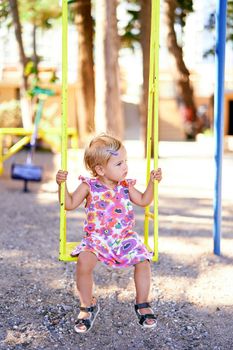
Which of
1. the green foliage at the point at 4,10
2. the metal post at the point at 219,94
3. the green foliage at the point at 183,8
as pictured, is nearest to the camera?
the metal post at the point at 219,94

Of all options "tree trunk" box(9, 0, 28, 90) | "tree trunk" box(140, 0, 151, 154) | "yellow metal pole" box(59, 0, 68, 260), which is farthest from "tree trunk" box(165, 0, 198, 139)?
"yellow metal pole" box(59, 0, 68, 260)

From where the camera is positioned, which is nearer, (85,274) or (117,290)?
(85,274)

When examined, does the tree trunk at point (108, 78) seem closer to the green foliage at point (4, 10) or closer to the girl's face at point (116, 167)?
the green foliage at point (4, 10)

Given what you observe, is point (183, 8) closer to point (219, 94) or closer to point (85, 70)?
point (85, 70)

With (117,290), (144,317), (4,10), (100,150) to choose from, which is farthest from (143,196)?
(4,10)

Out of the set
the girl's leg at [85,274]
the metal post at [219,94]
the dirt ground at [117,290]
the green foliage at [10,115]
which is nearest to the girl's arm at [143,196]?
the girl's leg at [85,274]

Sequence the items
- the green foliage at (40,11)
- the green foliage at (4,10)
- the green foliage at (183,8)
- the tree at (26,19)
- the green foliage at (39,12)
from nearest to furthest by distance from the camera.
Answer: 1. the green foliage at (4,10)
2. the tree at (26,19)
3. the green foliage at (183,8)
4. the green foliage at (39,12)
5. the green foliage at (40,11)

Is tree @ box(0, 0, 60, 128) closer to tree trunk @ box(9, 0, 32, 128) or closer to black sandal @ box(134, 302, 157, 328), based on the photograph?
tree trunk @ box(9, 0, 32, 128)

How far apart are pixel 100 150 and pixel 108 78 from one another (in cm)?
649

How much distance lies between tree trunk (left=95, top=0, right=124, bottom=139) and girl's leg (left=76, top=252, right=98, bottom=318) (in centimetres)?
621

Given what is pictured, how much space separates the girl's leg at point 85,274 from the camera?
3.16 metres

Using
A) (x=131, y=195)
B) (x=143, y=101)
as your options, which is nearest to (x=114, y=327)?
(x=131, y=195)

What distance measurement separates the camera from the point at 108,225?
3252mm

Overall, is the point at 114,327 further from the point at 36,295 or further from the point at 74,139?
the point at 74,139
